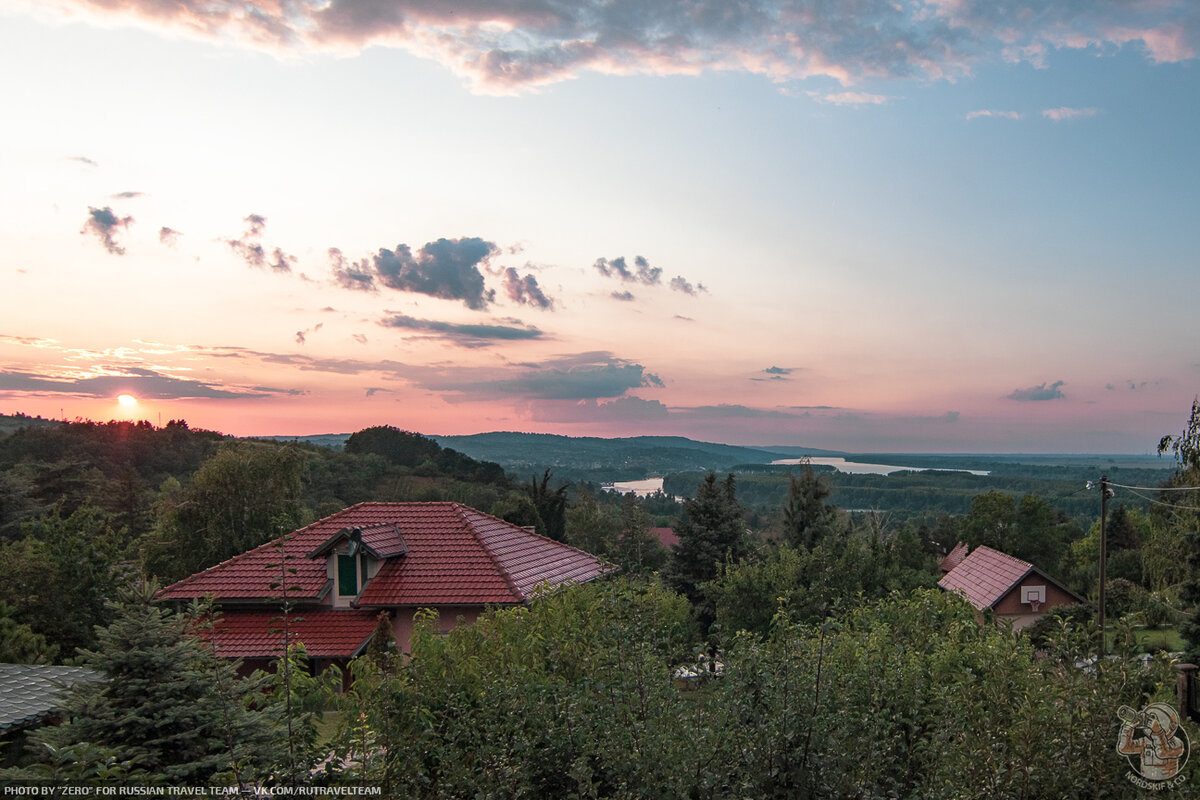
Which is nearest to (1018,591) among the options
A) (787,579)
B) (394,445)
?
(787,579)

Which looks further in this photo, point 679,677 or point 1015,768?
point 679,677

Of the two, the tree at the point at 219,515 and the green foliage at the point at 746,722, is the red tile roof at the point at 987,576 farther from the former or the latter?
the tree at the point at 219,515

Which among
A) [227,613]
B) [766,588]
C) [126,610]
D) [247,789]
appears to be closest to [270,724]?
[247,789]

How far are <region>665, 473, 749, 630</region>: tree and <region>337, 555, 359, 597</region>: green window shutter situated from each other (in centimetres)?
1572

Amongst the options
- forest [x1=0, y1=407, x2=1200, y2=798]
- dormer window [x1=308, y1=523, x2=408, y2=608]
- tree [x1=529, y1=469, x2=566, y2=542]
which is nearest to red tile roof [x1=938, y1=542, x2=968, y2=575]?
tree [x1=529, y1=469, x2=566, y2=542]

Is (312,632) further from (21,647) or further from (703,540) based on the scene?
(703,540)

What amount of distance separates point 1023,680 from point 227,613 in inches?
725

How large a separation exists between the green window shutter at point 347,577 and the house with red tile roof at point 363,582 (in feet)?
0.08

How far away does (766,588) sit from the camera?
21.8m

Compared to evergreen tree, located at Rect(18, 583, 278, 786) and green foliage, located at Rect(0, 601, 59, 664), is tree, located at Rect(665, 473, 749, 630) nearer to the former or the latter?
green foliage, located at Rect(0, 601, 59, 664)

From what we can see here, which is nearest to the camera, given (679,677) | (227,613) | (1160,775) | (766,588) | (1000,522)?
(1160,775)

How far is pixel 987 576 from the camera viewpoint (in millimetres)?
34906

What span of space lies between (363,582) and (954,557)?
48.0 meters

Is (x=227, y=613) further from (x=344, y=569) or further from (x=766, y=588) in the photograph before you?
(x=766, y=588)
